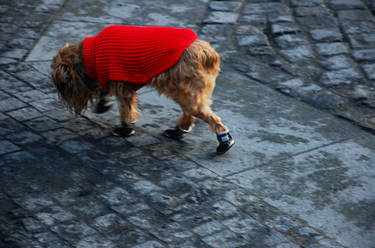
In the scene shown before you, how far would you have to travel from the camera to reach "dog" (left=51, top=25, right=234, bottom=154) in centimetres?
452

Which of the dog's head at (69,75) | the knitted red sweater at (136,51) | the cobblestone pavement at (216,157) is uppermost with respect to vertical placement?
the knitted red sweater at (136,51)

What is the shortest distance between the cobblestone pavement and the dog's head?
1.46 ft

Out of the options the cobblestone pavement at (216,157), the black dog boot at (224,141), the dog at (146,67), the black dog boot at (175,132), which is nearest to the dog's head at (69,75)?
the dog at (146,67)

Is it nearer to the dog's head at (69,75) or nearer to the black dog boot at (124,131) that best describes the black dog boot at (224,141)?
the black dog boot at (124,131)

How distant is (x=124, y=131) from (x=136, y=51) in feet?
3.35

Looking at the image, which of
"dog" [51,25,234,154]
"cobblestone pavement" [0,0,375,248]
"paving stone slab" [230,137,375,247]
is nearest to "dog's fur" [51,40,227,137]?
"dog" [51,25,234,154]

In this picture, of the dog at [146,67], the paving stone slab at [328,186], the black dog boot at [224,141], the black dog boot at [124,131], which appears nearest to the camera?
the paving stone slab at [328,186]

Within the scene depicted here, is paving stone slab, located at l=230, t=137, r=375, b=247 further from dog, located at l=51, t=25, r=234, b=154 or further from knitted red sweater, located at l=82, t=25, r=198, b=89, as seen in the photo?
knitted red sweater, located at l=82, t=25, r=198, b=89

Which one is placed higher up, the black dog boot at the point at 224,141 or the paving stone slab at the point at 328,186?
the black dog boot at the point at 224,141

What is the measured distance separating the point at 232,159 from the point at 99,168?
134 cm

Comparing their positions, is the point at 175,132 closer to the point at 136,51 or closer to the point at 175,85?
the point at 175,85

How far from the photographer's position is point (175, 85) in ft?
15.1

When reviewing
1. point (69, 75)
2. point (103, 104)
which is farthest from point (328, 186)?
point (69, 75)

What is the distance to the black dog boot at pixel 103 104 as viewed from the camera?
5375 millimetres
